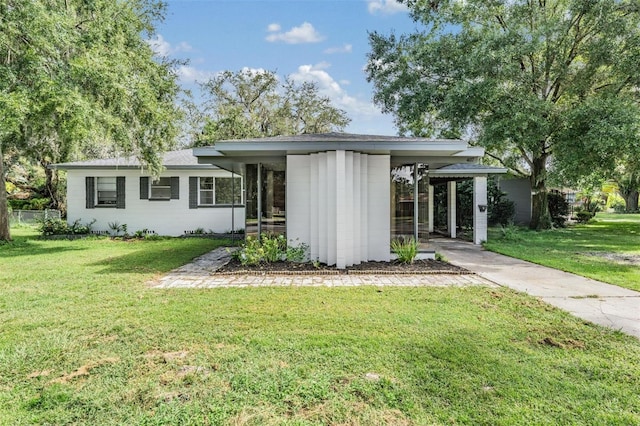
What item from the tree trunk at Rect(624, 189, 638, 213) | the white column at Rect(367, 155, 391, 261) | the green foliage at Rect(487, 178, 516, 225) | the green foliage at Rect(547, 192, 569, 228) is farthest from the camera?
the tree trunk at Rect(624, 189, 638, 213)

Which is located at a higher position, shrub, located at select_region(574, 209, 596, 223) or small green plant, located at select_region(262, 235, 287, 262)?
shrub, located at select_region(574, 209, 596, 223)

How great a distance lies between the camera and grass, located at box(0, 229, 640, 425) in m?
2.40

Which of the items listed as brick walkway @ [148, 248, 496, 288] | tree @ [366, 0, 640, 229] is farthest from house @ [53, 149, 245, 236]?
tree @ [366, 0, 640, 229]

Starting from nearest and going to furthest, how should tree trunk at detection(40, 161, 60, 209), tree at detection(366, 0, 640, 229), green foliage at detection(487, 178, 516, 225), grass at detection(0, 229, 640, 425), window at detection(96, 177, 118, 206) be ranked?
grass at detection(0, 229, 640, 425) < tree at detection(366, 0, 640, 229) < window at detection(96, 177, 118, 206) < green foliage at detection(487, 178, 516, 225) < tree trunk at detection(40, 161, 60, 209)

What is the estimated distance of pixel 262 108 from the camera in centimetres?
2653

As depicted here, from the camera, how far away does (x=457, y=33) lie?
13812 mm

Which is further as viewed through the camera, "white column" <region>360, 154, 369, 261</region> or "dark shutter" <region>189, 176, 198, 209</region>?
"dark shutter" <region>189, 176, 198, 209</region>

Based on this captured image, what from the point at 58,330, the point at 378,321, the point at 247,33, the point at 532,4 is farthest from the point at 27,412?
the point at 532,4

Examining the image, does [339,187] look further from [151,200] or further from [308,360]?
[151,200]

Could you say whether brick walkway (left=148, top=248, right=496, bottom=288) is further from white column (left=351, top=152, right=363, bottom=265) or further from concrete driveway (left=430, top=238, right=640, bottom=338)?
white column (left=351, top=152, right=363, bottom=265)

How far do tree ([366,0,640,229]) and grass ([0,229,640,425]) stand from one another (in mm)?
9016

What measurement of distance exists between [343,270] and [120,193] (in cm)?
1083

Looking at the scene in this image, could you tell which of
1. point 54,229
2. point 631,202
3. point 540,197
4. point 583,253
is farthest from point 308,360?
point 631,202

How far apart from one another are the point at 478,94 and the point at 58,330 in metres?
12.9
